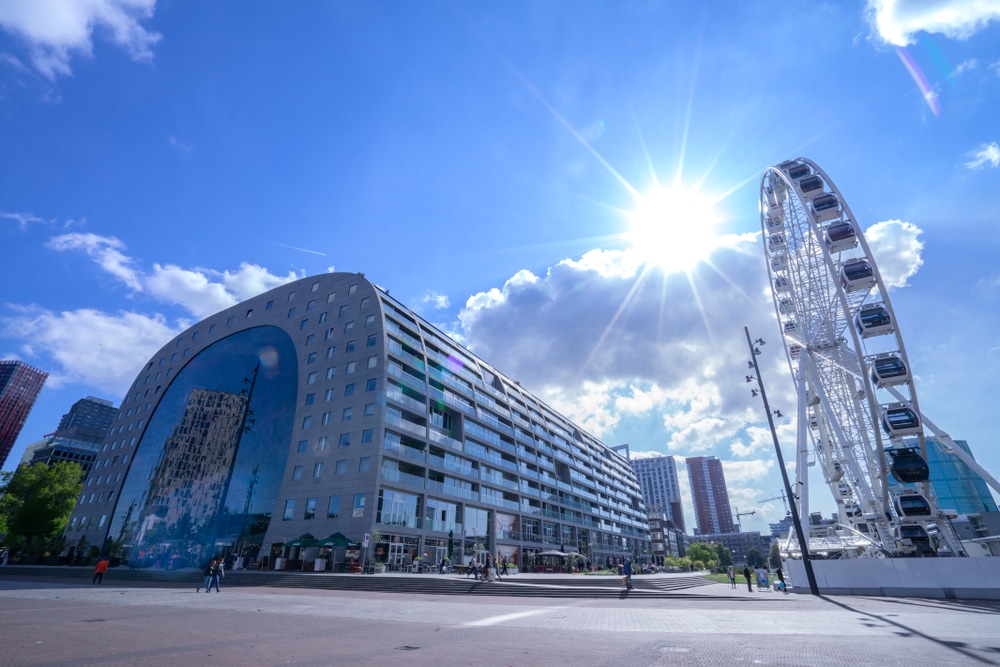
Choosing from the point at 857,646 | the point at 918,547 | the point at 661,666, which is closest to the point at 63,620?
the point at 661,666

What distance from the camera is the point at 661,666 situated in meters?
6.85

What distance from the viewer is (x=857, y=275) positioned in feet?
90.9

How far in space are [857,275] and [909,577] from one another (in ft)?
53.2

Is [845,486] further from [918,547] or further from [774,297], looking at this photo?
[774,297]

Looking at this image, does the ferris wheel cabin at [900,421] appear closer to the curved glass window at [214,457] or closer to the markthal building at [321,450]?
the markthal building at [321,450]

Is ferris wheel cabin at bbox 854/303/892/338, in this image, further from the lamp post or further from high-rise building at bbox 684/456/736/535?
high-rise building at bbox 684/456/736/535

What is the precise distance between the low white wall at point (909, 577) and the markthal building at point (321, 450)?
2762cm

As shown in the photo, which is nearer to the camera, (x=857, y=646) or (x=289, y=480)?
(x=857, y=646)

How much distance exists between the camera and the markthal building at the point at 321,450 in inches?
1548

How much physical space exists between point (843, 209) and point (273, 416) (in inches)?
1999

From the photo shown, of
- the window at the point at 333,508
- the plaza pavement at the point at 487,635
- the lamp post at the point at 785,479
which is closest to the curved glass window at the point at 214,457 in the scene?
the window at the point at 333,508

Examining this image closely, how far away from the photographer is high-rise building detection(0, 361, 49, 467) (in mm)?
172637

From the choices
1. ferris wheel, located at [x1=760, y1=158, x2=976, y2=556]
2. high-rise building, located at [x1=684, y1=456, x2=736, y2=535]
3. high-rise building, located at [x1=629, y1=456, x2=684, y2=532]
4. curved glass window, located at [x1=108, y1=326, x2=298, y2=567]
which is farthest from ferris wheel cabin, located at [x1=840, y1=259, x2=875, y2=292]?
high-rise building, located at [x1=684, y1=456, x2=736, y2=535]

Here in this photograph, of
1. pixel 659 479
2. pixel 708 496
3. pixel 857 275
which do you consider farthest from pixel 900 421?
pixel 708 496
